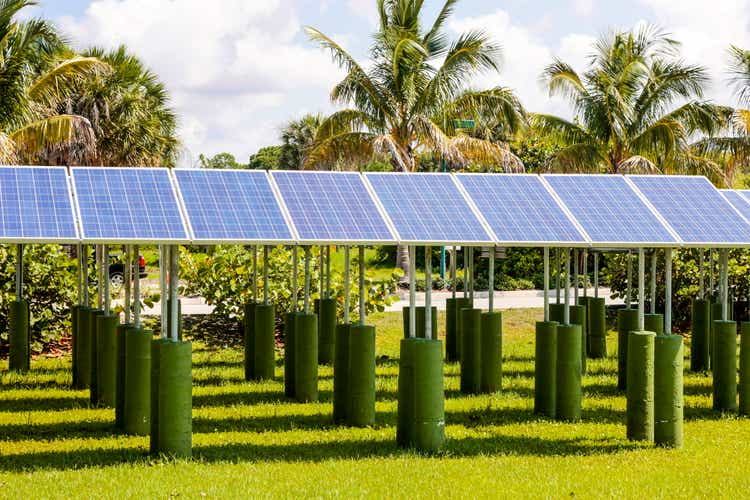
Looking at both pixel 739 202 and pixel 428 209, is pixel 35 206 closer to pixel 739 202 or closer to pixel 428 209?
pixel 428 209

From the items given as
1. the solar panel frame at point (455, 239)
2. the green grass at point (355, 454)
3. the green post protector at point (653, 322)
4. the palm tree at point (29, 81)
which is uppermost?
the palm tree at point (29, 81)

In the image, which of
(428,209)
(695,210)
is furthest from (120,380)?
(695,210)

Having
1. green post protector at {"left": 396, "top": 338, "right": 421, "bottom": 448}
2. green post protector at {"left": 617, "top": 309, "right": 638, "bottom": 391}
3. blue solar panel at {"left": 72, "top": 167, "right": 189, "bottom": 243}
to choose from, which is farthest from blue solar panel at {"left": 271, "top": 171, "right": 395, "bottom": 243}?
green post protector at {"left": 617, "top": 309, "right": 638, "bottom": 391}

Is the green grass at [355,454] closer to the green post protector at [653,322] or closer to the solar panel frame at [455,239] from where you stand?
the green post protector at [653,322]

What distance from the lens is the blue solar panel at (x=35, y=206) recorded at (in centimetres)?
1027

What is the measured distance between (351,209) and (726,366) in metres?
5.59

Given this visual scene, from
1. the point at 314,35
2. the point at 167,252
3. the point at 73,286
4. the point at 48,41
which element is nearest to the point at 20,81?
the point at 48,41

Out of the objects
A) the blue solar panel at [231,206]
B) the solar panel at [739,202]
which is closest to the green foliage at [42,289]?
the blue solar panel at [231,206]

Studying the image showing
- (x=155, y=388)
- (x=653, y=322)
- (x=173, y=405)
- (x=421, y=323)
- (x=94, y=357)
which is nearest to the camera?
(x=173, y=405)

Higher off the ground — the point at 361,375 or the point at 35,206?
the point at 35,206

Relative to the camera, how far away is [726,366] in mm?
13812

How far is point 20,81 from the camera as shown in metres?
23.1

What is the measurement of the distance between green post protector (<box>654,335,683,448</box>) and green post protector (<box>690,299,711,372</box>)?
7447 mm

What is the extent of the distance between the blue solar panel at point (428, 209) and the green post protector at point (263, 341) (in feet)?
13.9
